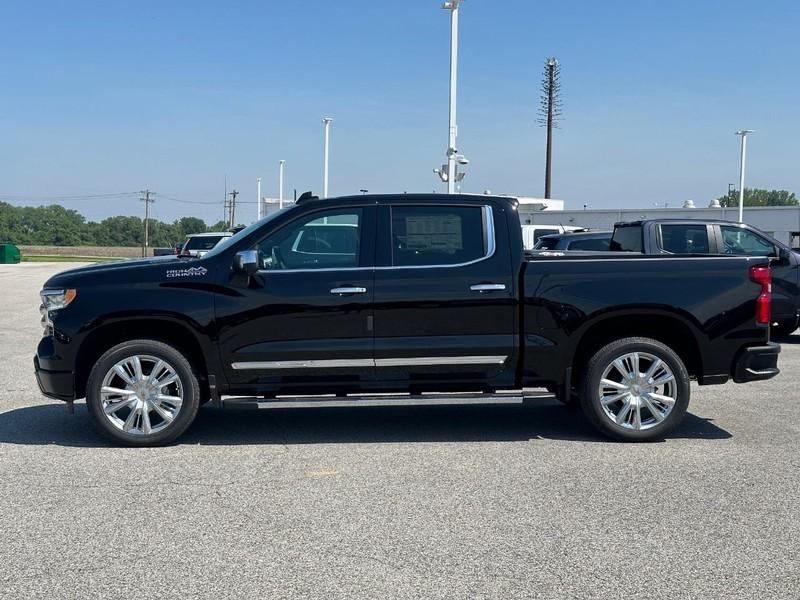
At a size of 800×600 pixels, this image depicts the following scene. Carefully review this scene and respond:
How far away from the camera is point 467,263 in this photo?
6.80 metres

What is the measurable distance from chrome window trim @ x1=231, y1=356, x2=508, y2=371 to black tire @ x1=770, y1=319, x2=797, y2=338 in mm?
7457

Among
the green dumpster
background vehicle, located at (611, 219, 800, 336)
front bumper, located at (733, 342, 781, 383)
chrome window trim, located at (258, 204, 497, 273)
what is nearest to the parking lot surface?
front bumper, located at (733, 342, 781, 383)

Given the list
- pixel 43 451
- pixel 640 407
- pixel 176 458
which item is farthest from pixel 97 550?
pixel 640 407

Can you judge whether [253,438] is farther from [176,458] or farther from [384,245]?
[384,245]

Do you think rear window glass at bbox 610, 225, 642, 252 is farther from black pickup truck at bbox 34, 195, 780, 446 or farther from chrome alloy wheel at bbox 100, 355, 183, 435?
chrome alloy wheel at bbox 100, 355, 183, 435

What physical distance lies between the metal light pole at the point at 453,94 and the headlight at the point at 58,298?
15507mm

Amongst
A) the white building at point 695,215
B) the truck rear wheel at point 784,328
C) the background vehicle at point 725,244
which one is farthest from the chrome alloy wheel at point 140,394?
the white building at point 695,215

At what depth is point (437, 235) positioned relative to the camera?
6914mm

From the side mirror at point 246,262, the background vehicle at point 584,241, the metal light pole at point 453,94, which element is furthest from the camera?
the metal light pole at point 453,94

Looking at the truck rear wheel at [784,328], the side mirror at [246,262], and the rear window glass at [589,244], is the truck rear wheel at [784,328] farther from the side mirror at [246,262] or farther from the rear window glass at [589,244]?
the side mirror at [246,262]

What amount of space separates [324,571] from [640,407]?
354cm

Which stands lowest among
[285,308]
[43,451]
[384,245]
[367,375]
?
[43,451]

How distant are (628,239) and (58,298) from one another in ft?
27.5

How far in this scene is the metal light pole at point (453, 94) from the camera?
71.3ft
